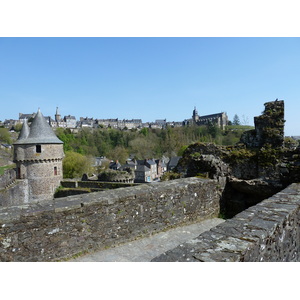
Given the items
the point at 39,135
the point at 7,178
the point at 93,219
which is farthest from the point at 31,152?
the point at 93,219

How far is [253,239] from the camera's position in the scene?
2.53 meters

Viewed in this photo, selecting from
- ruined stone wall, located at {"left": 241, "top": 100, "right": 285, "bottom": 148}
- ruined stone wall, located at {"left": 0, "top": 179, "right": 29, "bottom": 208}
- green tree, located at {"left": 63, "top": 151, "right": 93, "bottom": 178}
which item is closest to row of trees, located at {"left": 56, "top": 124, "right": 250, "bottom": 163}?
green tree, located at {"left": 63, "top": 151, "right": 93, "bottom": 178}

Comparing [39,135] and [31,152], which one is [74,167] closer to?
[39,135]

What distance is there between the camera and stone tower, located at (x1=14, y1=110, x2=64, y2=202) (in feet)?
87.4

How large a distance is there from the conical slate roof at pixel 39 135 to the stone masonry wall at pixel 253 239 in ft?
88.7

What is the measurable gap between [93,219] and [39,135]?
26.0 m

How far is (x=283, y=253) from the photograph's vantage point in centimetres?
309

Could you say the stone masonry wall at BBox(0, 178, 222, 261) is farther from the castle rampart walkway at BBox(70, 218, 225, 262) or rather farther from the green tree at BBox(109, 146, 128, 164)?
the green tree at BBox(109, 146, 128, 164)

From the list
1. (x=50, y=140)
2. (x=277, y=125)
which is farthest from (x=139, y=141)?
(x=277, y=125)

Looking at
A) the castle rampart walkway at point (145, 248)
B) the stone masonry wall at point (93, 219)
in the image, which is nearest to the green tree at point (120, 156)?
the stone masonry wall at point (93, 219)

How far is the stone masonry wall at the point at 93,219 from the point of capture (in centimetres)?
345

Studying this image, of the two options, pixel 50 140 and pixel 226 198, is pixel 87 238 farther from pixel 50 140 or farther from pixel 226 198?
pixel 50 140

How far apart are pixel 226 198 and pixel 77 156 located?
39.1m

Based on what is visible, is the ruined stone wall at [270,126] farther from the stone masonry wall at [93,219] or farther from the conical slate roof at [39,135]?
the conical slate roof at [39,135]
